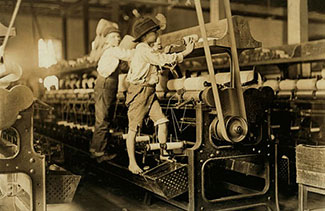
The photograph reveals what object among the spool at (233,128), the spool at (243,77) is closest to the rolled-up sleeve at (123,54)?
the spool at (243,77)

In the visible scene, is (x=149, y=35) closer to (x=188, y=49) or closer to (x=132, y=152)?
(x=188, y=49)

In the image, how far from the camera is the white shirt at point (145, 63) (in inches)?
142

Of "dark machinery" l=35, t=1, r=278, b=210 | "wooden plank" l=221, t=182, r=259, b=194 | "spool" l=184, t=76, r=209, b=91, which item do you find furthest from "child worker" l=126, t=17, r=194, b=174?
"wooden plank" l=221, t=182, r=259, b=194

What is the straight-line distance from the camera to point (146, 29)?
3.76m

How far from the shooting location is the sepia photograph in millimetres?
3150

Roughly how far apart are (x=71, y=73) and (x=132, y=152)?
417 cm

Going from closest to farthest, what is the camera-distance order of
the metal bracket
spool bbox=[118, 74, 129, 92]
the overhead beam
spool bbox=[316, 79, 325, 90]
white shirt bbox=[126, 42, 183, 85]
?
the metal bracket < white shirt bbox=[126, 42, 183, 85] < spool bbox=[316, 79, 325, 90] < spool bbox=[118, 74, 129, 92] < the overhead beam

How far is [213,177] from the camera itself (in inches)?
174

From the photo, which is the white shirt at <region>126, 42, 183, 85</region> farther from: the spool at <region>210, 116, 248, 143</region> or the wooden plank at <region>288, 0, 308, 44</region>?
the wooden plank at <region>288, 0, 308, 44</region>

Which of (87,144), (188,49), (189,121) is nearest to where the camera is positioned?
(188,49)

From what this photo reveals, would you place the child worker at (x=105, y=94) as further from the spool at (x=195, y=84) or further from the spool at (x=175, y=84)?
the spool at (x=195, y=84)

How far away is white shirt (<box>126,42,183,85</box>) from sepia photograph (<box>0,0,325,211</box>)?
0.01 m

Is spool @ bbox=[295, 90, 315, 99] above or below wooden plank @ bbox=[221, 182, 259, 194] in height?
above

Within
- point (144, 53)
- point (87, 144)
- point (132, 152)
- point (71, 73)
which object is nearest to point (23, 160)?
point (132, 152)
